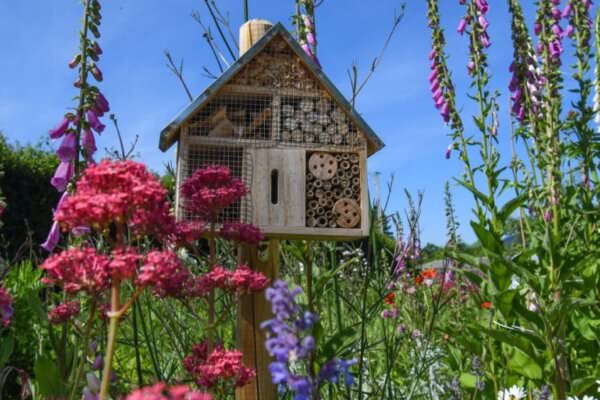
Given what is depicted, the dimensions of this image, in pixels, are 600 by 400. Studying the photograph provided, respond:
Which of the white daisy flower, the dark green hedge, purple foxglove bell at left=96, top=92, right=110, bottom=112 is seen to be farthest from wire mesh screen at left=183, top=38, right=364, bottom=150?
the dark green hedge

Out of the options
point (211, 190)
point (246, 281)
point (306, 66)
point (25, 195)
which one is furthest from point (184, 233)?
point (25, 195)

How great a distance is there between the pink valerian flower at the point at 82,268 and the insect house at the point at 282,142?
3.21 ft

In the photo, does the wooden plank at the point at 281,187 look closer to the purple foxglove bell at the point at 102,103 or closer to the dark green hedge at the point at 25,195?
the purple foxglove bell at the point at 102,103

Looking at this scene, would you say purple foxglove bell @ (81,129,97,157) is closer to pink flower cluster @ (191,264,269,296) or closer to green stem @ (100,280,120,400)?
pink flower cluster @ (191,264,269,296)

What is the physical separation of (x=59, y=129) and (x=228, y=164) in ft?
2.00

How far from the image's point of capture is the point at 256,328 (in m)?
2.35

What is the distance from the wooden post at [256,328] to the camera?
2.28 metres

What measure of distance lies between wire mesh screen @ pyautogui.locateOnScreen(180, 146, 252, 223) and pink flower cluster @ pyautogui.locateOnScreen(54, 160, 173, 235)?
3.09 ft

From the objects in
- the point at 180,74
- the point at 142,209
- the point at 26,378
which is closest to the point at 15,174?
the point at 180,74

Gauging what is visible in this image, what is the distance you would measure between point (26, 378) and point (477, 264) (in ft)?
6.42

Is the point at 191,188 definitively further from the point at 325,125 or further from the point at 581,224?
the point at 581,224

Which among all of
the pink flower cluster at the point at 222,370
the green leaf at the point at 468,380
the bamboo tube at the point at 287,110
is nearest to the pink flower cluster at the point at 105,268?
the pink flower cluster at the point at 222,370

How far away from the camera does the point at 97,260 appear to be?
1.21 metres

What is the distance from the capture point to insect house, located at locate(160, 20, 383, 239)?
2293 mm
